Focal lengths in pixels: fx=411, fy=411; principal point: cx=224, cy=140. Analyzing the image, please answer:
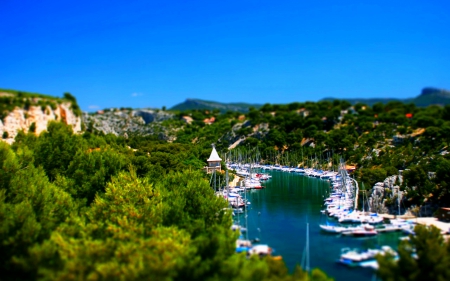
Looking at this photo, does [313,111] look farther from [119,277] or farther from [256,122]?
[119,277]

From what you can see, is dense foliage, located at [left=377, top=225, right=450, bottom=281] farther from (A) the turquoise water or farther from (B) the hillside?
(B) the hillside

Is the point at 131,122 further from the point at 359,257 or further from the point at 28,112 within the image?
the point at 359,257

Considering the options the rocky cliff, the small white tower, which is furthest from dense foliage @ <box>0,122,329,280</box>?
the rocky cliff

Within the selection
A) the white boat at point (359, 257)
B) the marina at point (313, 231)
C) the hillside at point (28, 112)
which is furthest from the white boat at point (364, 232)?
the hillside at point (28, 112)

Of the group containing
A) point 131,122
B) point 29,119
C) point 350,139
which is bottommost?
point 350,139

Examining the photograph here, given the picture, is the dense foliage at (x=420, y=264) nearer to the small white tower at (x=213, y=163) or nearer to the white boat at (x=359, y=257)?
the white boat at (x=359, y=257)

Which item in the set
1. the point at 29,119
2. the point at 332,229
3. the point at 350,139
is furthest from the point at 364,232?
the point at 29,119
